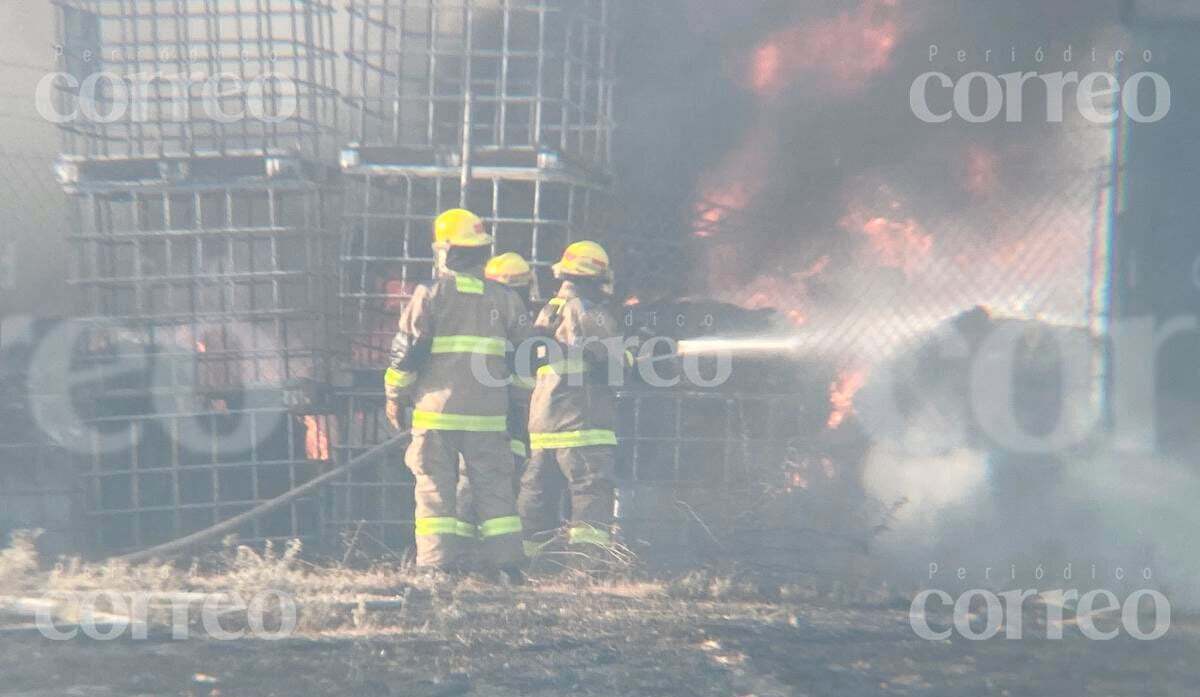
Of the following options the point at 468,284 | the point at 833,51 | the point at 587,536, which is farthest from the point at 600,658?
the point at 833,51

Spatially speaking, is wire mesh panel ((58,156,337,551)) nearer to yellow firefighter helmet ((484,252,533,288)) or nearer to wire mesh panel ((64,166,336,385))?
wire mesh panel ((64,166,336,385))

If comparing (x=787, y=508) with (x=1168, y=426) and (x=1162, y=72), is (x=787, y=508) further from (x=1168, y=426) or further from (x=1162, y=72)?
(x=1162, y=72)

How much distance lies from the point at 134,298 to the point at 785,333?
188 inches

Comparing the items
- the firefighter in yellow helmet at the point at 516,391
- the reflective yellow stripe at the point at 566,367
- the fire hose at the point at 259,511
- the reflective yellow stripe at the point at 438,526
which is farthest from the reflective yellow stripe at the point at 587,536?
the fire hose at the point at 259,511

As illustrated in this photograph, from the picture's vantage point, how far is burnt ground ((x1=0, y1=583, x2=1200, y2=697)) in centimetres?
449

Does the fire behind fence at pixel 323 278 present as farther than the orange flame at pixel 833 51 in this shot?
No

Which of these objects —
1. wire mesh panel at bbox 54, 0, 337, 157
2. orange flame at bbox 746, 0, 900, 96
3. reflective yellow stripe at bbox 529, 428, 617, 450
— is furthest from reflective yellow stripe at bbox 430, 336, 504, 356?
orange flame at bbox 746, 0, 900, 96

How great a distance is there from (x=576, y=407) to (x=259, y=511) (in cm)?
220

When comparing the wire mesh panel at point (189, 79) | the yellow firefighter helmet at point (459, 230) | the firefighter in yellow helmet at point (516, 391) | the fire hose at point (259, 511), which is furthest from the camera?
the wire mesh panel at point (189, 79)

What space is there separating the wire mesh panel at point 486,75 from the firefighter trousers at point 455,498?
2.01 metres

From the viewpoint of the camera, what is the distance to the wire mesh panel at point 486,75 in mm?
6945

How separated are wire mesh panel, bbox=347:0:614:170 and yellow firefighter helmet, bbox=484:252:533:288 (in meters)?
0.74

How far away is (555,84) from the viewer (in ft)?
24.3

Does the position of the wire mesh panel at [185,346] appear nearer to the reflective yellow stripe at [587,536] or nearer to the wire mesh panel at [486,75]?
the wire mesh panel at [486,75]
